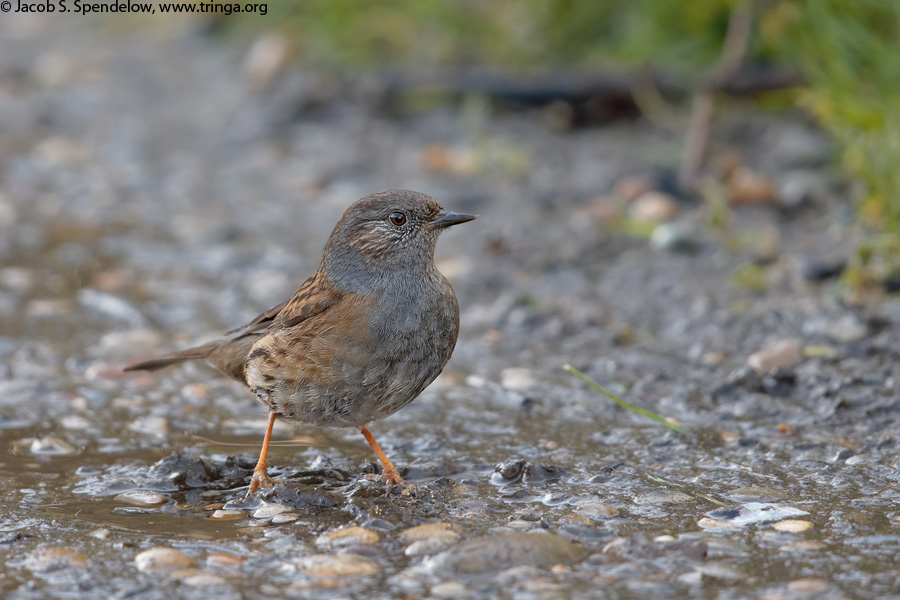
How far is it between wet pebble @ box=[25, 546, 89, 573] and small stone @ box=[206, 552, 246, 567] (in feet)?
1.33

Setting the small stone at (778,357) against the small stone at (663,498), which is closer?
the small stone at (663,498)

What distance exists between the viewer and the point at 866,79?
7.72m

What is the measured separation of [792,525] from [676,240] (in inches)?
135

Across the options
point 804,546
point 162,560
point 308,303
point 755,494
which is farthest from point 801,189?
point 162,560

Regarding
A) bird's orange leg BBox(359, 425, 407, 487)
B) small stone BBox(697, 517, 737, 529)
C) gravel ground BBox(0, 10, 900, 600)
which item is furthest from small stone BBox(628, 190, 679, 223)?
small stone BBox(697, 517, 737, 529)

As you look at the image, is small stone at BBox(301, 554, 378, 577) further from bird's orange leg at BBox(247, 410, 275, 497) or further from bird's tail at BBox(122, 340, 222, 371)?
bird's tail at BBox(122, 340, 222, 371)

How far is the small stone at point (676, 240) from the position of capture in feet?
23.0

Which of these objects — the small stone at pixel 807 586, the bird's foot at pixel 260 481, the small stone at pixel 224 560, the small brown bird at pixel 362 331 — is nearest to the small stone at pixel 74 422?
the small brown bird at pixel 362 331

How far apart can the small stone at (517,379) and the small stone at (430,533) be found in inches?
67.2

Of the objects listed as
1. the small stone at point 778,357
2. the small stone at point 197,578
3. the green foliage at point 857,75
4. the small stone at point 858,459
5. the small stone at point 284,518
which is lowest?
the small stone at point 284,518

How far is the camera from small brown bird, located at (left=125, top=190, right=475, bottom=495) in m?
4.43

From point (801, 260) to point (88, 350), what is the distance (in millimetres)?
4122
